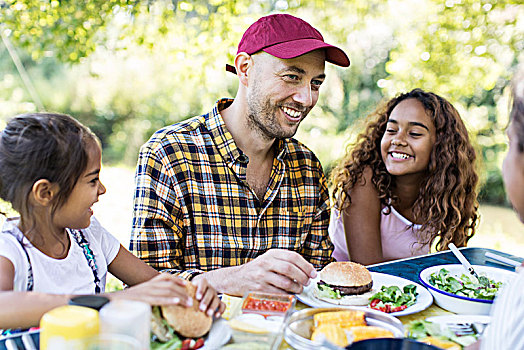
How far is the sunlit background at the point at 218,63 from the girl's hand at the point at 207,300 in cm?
153

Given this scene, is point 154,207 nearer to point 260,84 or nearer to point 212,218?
point 212,218

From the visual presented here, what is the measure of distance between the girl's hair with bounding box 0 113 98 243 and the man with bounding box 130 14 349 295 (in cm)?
52

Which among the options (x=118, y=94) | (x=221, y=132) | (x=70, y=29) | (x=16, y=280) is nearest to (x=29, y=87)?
(x=118, y=94)

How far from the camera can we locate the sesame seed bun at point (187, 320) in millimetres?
1246

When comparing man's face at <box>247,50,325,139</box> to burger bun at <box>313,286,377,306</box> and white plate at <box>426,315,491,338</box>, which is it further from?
white plate at <box>426,315,491,338</box>

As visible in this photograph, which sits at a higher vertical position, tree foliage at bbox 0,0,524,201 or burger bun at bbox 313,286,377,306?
tree foliage at bbox 0,0,524,201

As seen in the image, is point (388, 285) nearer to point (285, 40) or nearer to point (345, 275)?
point (345, 275)

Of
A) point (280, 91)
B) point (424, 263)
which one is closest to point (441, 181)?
point (424, 263)

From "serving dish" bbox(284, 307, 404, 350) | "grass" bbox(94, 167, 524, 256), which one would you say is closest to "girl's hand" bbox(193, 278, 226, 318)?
"serving dish" bbox(284, 307, 404, 350)

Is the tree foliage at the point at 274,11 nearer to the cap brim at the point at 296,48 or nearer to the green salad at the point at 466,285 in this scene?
the cap brim at the point at 296,48

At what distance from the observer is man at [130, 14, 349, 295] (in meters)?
2.13

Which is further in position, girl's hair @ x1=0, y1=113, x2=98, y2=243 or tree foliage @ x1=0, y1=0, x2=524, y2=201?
tree foliage @ x1=0, y1=0, x2=524, y2=201

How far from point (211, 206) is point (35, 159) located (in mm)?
867

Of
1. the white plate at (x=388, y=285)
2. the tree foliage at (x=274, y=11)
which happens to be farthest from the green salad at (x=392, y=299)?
the tree foliage at (x=274, y=11)
